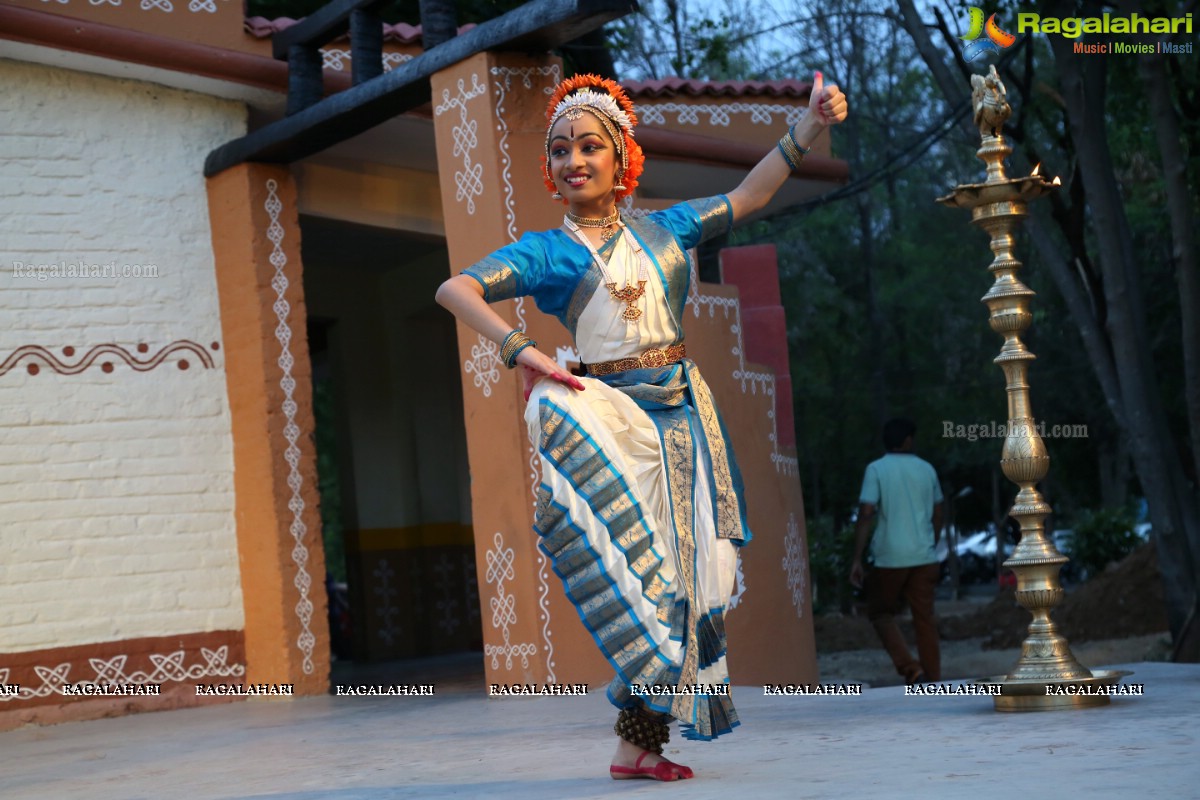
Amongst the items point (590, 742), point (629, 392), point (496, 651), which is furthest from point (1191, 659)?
point (629, 392)

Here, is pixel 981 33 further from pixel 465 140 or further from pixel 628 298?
pixel 628 298

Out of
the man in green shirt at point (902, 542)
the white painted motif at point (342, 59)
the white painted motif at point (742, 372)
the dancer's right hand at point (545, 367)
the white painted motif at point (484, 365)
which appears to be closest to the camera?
the dancer's right hand at point (545, 367)

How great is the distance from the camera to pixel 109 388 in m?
7.90

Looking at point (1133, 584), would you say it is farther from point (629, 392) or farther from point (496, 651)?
point (629, 392)

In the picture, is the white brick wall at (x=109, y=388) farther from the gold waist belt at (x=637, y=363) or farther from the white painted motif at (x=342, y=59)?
the gold waist belt at (x=637, y=363)

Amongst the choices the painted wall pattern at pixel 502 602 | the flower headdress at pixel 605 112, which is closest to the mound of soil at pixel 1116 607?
the painted wall pattern at pixel 502 602

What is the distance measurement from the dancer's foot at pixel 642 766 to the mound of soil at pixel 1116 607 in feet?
35.5

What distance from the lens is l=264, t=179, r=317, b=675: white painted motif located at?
26.5 ft

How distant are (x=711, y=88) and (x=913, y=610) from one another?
3898 millimetres

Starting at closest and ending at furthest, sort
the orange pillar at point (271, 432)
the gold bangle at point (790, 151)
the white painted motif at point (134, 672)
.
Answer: the gold bangle at point (790, 151) < the white painted motif at point (134, 672) < the orange pillar at point (271, 432)

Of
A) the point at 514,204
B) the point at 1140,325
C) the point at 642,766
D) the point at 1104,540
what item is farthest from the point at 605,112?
the point at 1104,540

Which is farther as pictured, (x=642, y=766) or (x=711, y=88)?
(x=711, y=88)

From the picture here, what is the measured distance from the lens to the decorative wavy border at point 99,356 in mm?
7703

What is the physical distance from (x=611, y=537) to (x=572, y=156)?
1.11m
